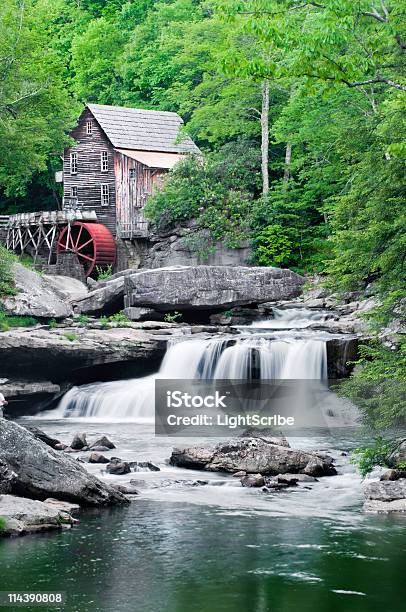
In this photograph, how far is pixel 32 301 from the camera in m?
29.9

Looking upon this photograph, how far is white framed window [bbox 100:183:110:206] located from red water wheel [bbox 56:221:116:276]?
1.85 m

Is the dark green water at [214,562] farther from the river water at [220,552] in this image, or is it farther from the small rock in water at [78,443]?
the small rock in water at [78,443]

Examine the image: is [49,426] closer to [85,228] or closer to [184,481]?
[184,481]

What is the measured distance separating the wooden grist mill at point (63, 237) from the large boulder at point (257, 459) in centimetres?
2736

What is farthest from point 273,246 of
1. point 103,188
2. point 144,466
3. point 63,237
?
point 144,466

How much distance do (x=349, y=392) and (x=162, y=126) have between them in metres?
34.6

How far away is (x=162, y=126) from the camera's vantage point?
48.3m

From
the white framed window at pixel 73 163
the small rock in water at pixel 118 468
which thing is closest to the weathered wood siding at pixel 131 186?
the white framed window at pixel 73 163

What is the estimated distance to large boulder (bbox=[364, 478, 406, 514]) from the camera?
14.0 metres

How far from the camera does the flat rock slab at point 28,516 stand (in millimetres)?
12398

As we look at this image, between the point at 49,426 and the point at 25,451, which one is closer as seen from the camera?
the point at 25,451

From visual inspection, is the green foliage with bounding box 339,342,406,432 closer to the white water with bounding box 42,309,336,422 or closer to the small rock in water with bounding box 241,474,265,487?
the small rock in water with bounding box 241,474,265,487

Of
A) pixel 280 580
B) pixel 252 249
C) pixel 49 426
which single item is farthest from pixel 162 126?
pixel 280 580

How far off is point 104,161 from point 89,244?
4.91m
